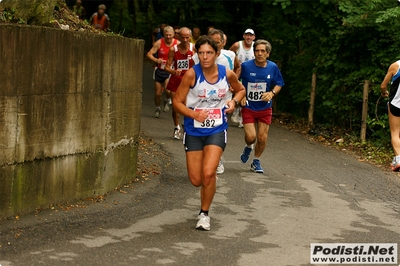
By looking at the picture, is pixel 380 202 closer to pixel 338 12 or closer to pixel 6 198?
pixel 6 198

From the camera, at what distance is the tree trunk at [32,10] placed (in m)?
9.08

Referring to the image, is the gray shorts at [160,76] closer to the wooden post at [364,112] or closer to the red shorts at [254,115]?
the wooden post at [364,112]

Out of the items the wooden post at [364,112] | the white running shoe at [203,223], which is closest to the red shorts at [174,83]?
the wooden post at [364,112]

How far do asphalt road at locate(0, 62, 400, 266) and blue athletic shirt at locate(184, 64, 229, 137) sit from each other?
1005 mm

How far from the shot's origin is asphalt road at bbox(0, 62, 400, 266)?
727 cm

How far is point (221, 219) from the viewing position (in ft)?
29.3

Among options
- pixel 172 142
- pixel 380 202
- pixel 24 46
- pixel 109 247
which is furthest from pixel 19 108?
pixel 172 142

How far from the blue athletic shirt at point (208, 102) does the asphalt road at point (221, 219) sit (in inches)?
39.6

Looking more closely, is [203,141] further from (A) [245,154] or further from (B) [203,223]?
(A) [245,154]

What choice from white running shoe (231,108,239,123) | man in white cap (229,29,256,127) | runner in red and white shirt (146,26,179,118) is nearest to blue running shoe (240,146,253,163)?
runner in red and white shirt (146,26,179,118)

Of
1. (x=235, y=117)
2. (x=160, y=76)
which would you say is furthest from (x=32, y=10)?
(x=235, y=117)

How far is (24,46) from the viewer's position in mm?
8109

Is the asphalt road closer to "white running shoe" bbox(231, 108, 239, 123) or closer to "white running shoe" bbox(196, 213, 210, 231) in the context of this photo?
"white running shoe" bbox(196, 213, 210, 231)

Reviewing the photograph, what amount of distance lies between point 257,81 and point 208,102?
367cm
